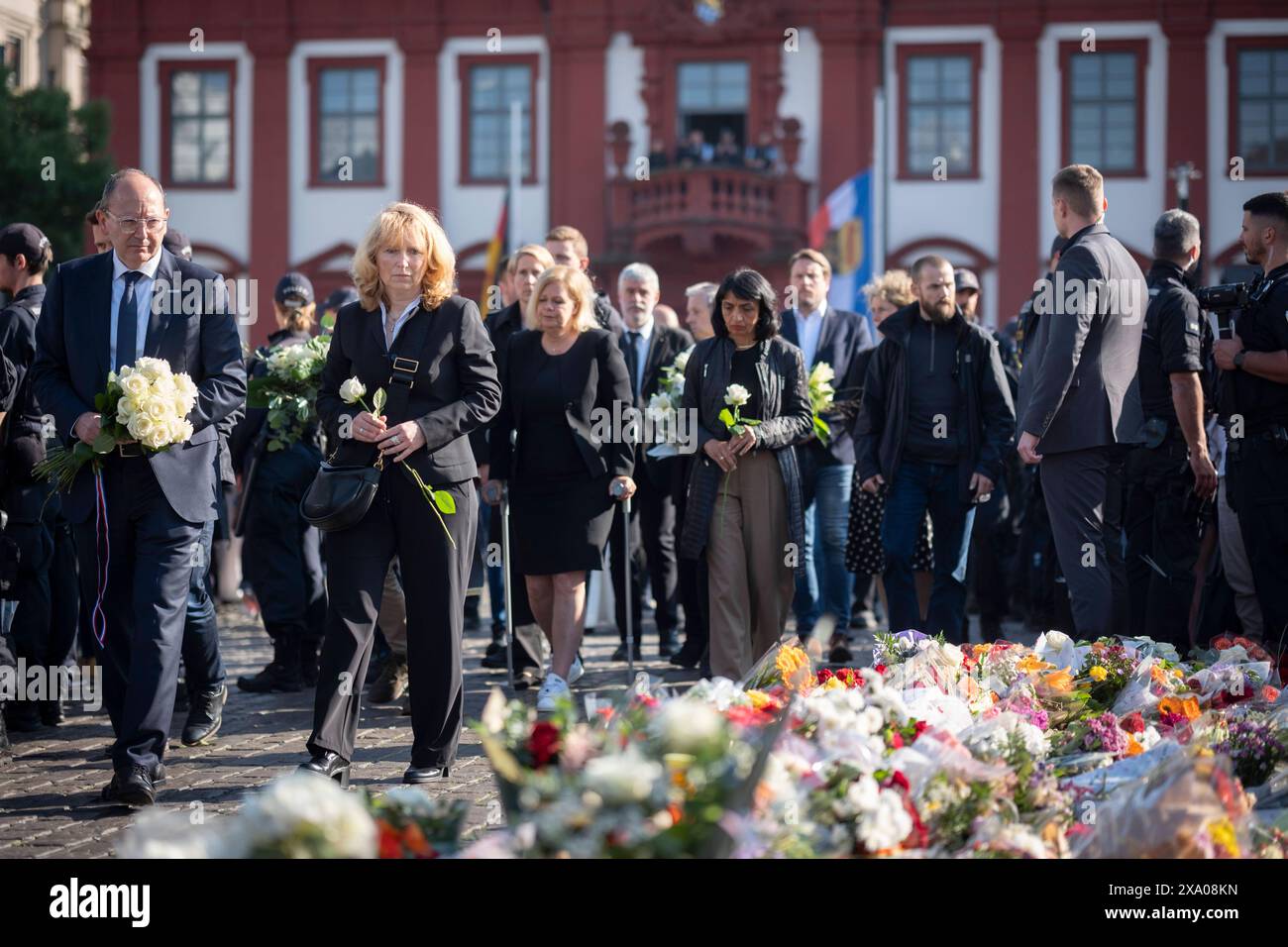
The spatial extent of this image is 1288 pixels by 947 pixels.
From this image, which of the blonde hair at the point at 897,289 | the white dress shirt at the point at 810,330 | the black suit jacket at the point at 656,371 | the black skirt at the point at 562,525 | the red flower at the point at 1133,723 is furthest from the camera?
the blonde hair at the point at 897,289

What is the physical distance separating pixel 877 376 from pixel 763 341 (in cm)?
97

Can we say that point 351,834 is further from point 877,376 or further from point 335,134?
point 335,134

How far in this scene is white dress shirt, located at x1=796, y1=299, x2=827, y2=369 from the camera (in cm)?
984

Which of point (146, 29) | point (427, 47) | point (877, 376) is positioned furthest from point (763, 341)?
point (146, 29)

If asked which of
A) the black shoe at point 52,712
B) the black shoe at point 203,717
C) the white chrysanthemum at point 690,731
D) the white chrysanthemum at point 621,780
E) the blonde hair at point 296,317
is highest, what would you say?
the blonde hair at point 296,317

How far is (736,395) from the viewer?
25.1 ft

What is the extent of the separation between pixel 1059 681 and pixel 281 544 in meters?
4.59

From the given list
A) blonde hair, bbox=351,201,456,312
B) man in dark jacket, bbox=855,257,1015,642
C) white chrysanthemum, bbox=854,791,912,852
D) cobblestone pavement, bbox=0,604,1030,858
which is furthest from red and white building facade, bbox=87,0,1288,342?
white chrysanthemum, bbox=854,791,912,852

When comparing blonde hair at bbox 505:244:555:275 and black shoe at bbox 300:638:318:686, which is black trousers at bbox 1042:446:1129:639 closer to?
blonde hair at bbox 505:244:555:275

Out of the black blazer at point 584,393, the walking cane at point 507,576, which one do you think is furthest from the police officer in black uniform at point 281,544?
the black blazer at point 584,393

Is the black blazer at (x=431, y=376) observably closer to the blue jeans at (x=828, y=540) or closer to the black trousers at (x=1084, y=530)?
the black trousers at (x=1084, y=530)

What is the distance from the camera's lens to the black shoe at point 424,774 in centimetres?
597

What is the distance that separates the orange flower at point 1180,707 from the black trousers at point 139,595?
353 cm

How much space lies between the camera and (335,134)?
2942cm
